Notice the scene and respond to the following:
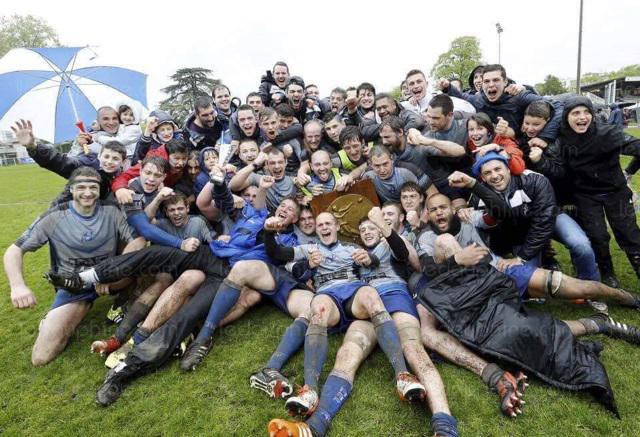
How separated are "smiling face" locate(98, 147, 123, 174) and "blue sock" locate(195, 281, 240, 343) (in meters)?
2.50

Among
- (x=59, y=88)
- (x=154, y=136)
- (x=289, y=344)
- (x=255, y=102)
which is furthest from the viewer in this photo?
(x=255, y=102)

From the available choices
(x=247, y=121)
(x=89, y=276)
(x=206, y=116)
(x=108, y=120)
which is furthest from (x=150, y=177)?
(x=206, y=116)

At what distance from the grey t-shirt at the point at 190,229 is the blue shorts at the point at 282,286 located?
43.3 inches

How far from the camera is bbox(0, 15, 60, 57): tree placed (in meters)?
47.3

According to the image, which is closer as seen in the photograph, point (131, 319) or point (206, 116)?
point (131, 319)

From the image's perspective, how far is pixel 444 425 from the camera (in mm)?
2977

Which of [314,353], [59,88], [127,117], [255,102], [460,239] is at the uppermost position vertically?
[59,88]

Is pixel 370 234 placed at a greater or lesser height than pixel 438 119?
lesser

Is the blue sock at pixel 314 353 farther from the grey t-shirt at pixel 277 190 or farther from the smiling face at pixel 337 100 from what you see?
the smiling face at pixel 337 100

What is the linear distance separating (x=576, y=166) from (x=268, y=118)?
4.49 meters

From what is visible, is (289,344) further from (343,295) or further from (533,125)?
(533,125)

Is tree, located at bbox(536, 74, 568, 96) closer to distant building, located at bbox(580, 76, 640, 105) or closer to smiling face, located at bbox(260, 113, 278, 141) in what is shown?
distant building, located at bbox(580, 76, 640, 105)

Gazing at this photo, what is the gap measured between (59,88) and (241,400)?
6.19 m

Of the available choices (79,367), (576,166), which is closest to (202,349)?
(79,367)
